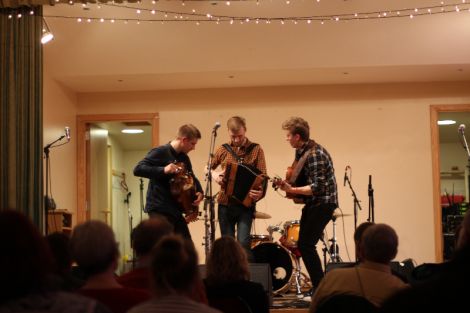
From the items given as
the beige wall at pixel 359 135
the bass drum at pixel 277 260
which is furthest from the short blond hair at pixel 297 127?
the beige wall at pixel 359 135

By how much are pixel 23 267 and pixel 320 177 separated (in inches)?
176

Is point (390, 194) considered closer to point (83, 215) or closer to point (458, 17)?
point (458, 17)

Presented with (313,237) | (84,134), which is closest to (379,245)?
(313,237)

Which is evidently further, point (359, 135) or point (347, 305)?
point (359, 135)

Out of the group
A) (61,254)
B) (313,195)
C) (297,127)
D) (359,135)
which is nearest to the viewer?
(61,254)

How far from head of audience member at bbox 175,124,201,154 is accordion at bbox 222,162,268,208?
570 mm

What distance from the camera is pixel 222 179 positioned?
22.4 feet

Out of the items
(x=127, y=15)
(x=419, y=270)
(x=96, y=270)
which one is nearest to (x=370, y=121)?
(x=127, y=15)

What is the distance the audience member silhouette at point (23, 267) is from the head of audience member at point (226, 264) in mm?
1557

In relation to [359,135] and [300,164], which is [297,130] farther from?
[359,135]

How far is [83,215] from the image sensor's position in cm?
1008

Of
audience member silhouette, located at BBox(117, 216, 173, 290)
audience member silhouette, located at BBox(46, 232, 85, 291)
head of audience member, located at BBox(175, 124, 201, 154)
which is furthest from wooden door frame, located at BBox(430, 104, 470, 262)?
audience member silhouette, located at BBox(46, 232, 85, 291)

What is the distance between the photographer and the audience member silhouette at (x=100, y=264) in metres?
2.84

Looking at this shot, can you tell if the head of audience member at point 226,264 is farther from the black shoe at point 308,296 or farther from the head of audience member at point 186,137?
the black shoe at point 308,296
